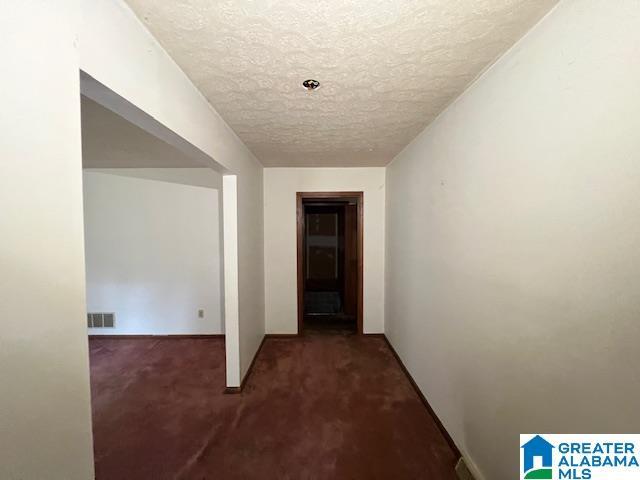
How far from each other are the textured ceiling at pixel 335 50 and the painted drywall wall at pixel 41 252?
450mm

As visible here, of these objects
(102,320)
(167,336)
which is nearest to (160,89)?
(167,336)

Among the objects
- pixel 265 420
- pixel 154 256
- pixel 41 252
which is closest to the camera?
pixel 41 252

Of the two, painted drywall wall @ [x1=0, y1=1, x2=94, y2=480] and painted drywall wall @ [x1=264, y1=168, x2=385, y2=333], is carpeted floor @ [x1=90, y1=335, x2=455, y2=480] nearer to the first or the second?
painted drywall wall @ [x1=264, y1=168, x2=385, y2=333]

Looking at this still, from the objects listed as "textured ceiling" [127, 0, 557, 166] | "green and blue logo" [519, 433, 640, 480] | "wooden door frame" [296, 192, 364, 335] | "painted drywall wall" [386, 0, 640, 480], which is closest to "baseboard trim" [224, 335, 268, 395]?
"wooden door frame" [296, 192, 364, 335]

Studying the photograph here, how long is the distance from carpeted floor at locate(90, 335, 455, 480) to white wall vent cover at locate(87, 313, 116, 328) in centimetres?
46

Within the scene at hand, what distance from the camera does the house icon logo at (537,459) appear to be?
0.92 metres

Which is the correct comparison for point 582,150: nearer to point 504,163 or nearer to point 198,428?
point 504,163

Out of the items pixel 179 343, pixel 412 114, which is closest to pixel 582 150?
pixel 412 114

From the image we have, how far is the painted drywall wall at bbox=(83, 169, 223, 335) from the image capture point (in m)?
3.10

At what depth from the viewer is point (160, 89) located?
1048 mm

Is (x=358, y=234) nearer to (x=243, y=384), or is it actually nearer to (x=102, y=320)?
(x=243, y=384)

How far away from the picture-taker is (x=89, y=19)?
2.35 ft

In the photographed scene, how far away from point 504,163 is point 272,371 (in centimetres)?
258

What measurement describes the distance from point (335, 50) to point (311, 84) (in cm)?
27
